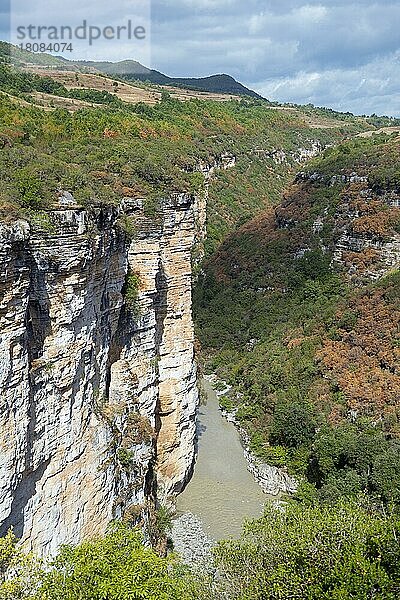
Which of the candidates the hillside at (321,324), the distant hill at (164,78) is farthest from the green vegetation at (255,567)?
the distant hill at (164,78)

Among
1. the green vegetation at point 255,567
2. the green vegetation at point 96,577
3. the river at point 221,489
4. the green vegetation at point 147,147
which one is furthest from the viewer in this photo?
the river at point 221,489

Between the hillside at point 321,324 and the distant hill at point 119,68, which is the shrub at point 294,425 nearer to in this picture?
the hillside at point 321,324

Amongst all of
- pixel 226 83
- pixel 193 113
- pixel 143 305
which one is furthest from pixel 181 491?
pixel 226 83

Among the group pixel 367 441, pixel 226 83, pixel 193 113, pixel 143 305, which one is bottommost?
pixel 367 441

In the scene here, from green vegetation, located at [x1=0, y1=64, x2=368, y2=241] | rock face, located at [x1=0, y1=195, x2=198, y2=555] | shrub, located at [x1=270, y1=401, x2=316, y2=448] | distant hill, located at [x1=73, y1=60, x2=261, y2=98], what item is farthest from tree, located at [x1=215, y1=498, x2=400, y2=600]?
distant hill, located at [x1=73, y1=60, x2=261, y2=98]

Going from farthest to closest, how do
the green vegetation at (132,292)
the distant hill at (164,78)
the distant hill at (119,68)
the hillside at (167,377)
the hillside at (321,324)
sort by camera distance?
the distant hill at (164,78) < the distant hill at (119,68) < the hillside at (321,324) < the green vegetation at (132,292) < the hillside at (167,377)

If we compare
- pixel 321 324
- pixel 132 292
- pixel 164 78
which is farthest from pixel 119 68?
pixel 132 292

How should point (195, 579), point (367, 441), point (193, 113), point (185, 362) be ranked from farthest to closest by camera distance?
point (193, 113) < point (367, 441) < point (185, 362) < point (195, 579)

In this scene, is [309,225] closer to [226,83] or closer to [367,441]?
[367,441]
